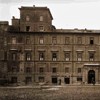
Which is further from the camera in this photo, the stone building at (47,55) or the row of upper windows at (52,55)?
the row of upper windows at (52,55)

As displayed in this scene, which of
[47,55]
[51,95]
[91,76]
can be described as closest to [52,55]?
[47,55]

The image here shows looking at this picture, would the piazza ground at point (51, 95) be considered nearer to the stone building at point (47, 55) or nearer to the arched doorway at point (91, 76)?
the stone building at point (47, 55)

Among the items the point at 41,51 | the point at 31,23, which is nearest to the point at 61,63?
the point at 41,51

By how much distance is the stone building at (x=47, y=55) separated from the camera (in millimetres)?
74438

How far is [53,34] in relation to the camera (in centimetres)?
7538

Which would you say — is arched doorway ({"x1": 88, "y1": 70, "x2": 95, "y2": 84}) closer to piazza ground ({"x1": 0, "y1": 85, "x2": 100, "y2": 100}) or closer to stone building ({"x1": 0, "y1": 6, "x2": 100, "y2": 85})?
stone building ({"x1": 0, "y1": 6, "x2": 100, "y2": 85})

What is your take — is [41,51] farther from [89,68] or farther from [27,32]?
[89,68]

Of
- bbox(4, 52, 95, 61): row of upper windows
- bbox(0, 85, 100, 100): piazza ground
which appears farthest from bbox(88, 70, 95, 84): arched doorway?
bbox(0, 85, 100, 100): piazza ground

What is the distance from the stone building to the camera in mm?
74438

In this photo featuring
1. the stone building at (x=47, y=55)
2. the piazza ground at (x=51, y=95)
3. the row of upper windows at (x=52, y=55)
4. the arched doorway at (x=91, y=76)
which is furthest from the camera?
the arched doorway at (x=91, y=76)

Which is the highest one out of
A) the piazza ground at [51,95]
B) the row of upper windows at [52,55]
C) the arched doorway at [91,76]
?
the row of upper windows at [52,55]

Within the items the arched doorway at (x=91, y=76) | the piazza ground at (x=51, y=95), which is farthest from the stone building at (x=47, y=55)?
the piazza ground at (x=51, y=95)

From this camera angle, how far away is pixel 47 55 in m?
75.0

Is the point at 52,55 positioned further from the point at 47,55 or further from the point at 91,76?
the point at 91,76
